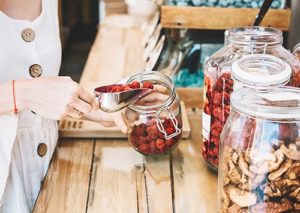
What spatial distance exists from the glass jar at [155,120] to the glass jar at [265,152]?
0.89 feet

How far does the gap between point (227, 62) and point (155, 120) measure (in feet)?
0.62

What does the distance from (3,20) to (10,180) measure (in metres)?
0.33

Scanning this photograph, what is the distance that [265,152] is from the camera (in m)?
0.81

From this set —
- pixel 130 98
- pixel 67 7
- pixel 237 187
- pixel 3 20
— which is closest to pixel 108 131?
pixel 130 98

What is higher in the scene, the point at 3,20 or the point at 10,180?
the point at 3,20

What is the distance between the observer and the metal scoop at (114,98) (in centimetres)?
101

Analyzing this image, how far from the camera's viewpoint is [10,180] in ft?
3.76

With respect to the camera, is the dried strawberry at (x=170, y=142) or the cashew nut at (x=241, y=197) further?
the dried strawberry at (x=170, y=142)

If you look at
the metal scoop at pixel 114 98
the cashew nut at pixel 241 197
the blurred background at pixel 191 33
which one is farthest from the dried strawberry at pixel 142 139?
the blurred background at pixel 191 33

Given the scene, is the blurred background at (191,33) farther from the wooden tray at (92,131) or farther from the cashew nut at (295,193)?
the cashew nut at (295,193)

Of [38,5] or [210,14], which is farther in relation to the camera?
[210,14]

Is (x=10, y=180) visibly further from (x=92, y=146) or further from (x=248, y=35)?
(x=248, y=35)

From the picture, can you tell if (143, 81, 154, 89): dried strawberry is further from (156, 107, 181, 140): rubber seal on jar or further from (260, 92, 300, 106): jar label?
(260, 92, 300, 106): jar label

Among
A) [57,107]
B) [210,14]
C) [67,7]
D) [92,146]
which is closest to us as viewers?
[57,107]
